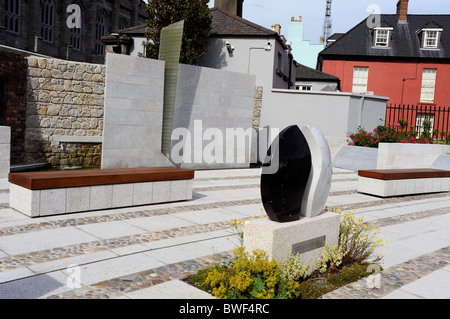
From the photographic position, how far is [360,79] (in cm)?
3303

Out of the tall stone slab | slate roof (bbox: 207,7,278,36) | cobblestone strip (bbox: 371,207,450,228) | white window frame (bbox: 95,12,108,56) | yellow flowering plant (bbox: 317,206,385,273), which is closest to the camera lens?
yellow flowering plant (bbox: 317,206,385,273)

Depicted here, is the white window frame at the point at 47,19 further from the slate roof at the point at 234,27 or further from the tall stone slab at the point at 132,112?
the tall stone slab at the point at 132,112

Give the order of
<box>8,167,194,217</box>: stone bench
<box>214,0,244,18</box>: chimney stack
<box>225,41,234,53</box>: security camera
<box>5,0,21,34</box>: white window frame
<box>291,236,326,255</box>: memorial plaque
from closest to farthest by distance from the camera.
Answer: <box>291,236,326,255</box>: memorial plaque → <box>8,167,194,217</box>: stone bench → <box>225,41,234,53</box>: security camera → <box>214,0,244,18</box>: chimney stack → <box>5,0,21,34</box>: white window frame

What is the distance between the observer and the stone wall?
11.8m

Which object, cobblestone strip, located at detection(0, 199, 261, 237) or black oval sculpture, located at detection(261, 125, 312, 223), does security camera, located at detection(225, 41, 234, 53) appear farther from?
black oval sculpture, located at detection(261, 125, 312, 223)

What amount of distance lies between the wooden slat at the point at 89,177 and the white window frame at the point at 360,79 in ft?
90.2

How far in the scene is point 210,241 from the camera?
598 cm

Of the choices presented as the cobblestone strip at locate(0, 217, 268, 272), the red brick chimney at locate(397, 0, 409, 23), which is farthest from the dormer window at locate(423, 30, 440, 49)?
the cobblestone strip at locate(0, 217, 268, 272)

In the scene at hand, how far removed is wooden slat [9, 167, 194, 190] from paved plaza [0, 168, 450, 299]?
21.1 inches

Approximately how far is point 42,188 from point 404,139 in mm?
14451

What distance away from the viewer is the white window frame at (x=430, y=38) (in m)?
32.3

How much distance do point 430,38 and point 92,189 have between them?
108 feet

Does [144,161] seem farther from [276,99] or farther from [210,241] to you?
[276,99]
